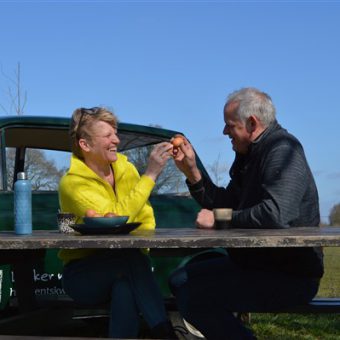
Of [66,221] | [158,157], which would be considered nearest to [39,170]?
[66,221]

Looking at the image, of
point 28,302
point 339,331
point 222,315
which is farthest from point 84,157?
point 339,331

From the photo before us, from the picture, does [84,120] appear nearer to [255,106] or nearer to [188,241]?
[255,106]

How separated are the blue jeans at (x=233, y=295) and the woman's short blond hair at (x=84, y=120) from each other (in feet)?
3.24

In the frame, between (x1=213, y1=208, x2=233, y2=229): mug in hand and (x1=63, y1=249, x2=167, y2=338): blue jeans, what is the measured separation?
412 millimetres

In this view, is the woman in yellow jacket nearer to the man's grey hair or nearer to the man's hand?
the man's hand

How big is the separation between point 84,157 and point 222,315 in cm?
116

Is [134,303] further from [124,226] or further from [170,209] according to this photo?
[170,209]

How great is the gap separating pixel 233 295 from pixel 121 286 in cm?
56

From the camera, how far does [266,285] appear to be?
3529 mm

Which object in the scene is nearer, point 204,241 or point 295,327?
point 204,241

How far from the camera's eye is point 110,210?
12.2 ft

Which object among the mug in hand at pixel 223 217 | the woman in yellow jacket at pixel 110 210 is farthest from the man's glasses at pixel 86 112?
the mug in hand at pixel 223 217

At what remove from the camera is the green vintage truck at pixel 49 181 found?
539cm

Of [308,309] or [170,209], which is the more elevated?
[170,209]
